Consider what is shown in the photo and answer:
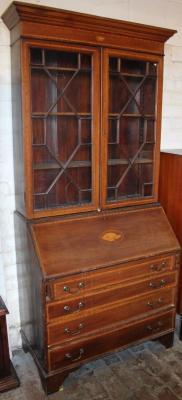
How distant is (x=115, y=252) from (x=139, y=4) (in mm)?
1600

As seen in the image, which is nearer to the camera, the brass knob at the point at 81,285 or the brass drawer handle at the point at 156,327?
the brass knob at the point at 81,285

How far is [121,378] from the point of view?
193 cm

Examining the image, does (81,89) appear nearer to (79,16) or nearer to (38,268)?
(79,16)

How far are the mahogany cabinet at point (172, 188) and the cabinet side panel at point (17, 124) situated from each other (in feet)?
3.20

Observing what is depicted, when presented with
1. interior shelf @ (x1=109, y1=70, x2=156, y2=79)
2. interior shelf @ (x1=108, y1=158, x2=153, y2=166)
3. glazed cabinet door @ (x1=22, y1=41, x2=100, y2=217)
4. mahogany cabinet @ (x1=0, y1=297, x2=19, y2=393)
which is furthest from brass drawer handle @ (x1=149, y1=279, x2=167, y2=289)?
interior shelf @ (x1=109, y1=70, x2=156, y2=79)

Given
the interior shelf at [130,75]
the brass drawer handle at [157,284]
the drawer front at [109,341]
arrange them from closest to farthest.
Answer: the drawer front at [109,341] → the interior shelf at [130,75] → the brass drawer handle at [157,284]

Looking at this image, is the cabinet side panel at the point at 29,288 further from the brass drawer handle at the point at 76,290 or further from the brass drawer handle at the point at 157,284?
the brass drawer handle at the point at 157,284

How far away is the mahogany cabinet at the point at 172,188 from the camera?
2.12 metres

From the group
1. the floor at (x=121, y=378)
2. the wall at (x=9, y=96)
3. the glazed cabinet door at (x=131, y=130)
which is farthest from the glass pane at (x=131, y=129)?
the floor at (x=121, y=378)

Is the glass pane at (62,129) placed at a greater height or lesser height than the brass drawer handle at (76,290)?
greater

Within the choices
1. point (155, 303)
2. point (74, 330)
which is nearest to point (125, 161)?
point (155, 303)

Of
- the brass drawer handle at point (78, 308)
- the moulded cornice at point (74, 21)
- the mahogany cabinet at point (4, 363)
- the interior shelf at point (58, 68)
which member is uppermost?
the moulded cornice at point (74, 21)

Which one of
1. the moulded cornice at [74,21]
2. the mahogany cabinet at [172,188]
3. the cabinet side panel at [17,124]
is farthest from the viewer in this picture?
the mahogany cabinet at [172,188]

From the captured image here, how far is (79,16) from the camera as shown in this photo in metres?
1.62
